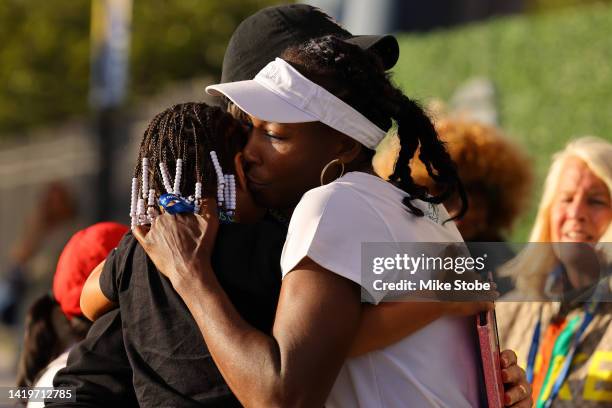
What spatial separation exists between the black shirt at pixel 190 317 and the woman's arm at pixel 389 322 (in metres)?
0.20

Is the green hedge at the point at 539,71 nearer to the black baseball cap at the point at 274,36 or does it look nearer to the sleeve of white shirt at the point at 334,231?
the black baseball cap at the point at 274,36

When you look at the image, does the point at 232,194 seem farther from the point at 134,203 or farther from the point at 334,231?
the point at 334,231

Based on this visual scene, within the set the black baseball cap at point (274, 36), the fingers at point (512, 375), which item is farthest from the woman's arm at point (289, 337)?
the black baseball cap at point (274, 36)

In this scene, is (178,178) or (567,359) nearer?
(178,178)

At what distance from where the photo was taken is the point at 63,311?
10.8ft

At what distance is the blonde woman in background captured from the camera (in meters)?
3.18

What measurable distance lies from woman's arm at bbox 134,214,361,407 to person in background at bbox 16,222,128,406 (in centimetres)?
84

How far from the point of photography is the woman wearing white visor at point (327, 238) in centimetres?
192

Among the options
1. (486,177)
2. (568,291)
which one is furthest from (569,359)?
(486,177)

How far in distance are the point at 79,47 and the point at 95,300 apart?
1889 cm

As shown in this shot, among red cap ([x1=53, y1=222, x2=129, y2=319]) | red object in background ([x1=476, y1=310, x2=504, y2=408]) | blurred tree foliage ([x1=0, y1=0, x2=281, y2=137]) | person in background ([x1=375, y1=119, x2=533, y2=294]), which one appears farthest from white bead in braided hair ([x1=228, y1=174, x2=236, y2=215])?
blurred tree foliage ([x1=0, y1=0, x2=281, y2=137])

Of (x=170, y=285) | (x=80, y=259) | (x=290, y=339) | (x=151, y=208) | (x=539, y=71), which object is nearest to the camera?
(x=290, y=339)

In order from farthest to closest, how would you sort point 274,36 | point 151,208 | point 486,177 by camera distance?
point 486,177 → point 274,36 → point 151,208

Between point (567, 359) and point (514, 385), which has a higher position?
point (514, 385)
